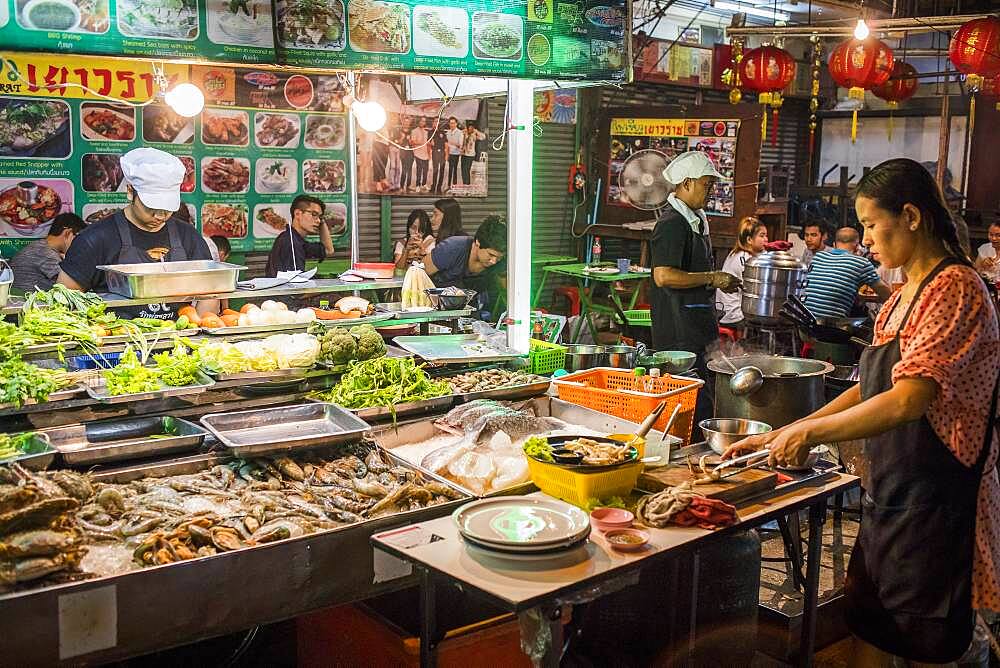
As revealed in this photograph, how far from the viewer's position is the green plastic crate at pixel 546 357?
19.3 feet

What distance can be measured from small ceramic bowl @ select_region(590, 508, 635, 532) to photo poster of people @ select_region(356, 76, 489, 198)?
7047 millimetres

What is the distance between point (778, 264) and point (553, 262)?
469 centimetres

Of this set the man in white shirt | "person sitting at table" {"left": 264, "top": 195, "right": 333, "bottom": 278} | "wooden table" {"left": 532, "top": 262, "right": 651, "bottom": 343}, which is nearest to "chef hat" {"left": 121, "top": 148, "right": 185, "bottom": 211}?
"person sitting at table" {"left": 264, "top": 195, "right": 333, "bottom": 278}

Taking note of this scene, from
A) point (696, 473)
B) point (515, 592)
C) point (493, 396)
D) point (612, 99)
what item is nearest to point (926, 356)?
point (696, 473)

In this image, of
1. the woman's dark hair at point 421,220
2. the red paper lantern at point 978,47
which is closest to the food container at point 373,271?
the woman's dark hair at point 421,220

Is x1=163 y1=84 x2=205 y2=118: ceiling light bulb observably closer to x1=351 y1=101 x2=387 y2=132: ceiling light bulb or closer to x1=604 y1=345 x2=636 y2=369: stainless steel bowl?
x1=351 y1=101 x2=387 y2=132: ceiling light bulb

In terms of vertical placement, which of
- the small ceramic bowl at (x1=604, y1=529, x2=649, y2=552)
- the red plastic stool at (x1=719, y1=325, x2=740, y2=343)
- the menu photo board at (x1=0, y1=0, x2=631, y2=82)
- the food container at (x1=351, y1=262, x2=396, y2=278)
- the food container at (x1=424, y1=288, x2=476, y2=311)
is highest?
the menu photo board at (x1=0, y1=0, x2=631, y2=82)

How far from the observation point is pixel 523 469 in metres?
3.93

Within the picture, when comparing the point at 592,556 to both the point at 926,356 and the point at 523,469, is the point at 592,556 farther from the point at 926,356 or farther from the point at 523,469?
the point at 926,356

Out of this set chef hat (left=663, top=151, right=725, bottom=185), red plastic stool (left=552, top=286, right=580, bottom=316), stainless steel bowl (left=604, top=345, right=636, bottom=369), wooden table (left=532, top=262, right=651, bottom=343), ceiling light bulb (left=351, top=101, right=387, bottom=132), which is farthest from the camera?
red plastic stool (left=552, top=286, right=580, bottom=316)

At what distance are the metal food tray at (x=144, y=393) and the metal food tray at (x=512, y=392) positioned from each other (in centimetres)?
127

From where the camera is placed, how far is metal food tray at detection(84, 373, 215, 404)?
394cm

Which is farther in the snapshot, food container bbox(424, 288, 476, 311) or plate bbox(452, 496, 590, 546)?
food container bbox(424, 288, 476, 311)

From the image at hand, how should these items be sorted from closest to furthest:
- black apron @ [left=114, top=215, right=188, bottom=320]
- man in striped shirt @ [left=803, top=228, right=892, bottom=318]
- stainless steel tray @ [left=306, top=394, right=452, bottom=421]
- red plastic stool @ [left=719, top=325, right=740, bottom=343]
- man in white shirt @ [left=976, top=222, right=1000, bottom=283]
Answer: stainless steel tray @ [left=306, top=394, right=452, bottom=421] < black apron @ [left=114, top=215, right=188, bottom=320] < man in striped shirt @ [left=803, top=228, right=892, bottom=318] < man in white shirt @ [left=976, top=222, right=1000, bottom=283] < red plastic stool @ [left=719, top=325, right=740, bottom=343]
